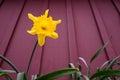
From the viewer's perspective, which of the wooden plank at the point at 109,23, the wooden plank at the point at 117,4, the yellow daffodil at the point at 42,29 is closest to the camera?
the yellow daffodil at the point at 42,29

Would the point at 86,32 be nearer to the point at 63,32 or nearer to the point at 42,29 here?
the point at 63,32

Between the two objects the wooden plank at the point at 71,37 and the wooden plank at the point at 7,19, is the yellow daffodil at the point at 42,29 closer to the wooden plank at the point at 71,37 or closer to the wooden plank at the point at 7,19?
the wooden plank at the point at 71,37

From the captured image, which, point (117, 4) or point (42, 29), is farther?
point (117, 4)

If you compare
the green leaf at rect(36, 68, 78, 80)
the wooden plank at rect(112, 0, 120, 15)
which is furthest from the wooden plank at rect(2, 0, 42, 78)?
the wooden plank at rect(112, 0, 120, 15)

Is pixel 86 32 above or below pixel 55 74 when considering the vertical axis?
above

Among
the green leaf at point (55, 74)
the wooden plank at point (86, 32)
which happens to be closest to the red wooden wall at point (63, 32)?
the wooden plank at point (86, 32)


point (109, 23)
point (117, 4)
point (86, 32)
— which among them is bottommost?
point (86, 32)

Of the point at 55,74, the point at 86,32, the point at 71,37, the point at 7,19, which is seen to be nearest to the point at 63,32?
the point at 71,37

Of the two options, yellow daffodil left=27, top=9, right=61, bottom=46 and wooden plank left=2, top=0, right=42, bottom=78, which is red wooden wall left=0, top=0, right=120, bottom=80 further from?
yellow daffodil left=27, top=9, right=61, bottom=46

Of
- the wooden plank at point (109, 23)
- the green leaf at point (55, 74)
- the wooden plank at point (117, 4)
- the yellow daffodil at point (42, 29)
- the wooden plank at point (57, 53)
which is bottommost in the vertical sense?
the green leaf at point (55, 74)
